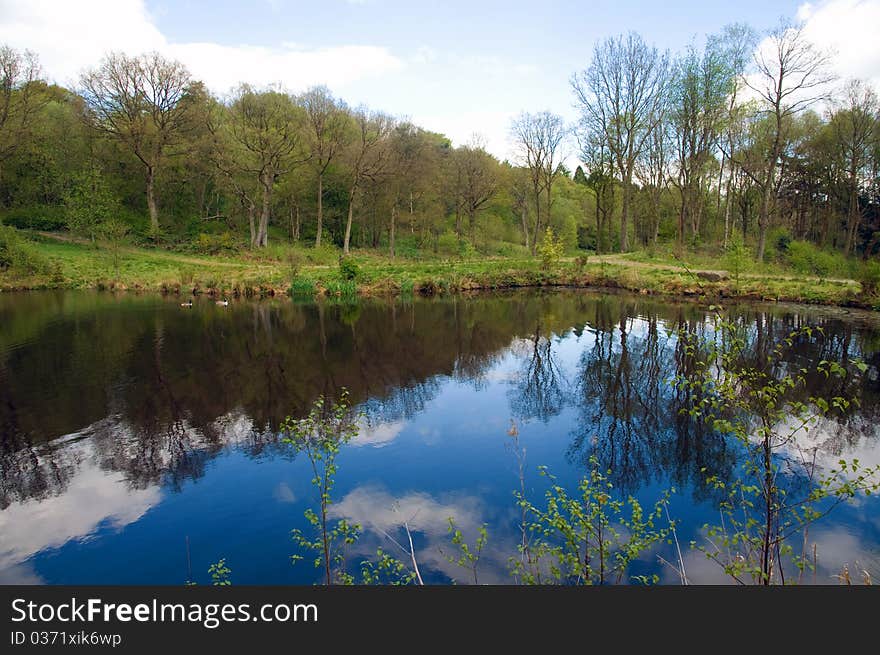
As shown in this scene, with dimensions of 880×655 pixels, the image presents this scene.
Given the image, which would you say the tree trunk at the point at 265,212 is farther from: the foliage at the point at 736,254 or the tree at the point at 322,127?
the foliage at the point at 736,254

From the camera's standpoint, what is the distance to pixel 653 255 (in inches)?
1599

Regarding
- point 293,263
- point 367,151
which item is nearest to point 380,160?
point 367,151

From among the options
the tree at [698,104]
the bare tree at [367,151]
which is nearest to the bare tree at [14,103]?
the bare tree at [367,151]

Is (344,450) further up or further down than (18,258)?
further down

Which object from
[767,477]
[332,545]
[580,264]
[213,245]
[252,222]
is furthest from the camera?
[252,222]

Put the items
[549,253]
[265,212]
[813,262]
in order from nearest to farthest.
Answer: [813,262] < [549,253] < [265,212]

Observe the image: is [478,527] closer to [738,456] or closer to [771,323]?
[738,456]

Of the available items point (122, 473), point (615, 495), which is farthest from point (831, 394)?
point (122, 473)

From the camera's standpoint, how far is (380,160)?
47719 mm

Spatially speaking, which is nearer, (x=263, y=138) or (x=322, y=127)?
(x=263, y=138)

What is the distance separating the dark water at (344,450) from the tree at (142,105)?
30.2 meters

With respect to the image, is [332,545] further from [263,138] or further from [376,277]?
[263,138]

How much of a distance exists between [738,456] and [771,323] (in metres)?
14.5

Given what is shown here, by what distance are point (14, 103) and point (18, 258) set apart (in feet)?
65.1
